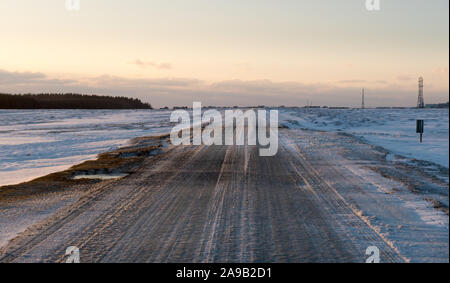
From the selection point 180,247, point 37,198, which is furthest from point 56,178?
point 180,247

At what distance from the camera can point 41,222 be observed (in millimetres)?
6184

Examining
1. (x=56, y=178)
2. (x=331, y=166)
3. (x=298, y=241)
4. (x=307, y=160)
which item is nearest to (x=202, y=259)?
(x=298, y=241)

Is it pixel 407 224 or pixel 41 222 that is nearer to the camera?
pixel 407 224

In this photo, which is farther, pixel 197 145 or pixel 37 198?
pixel 197 145

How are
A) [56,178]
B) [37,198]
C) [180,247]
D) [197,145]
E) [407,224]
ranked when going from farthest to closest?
[197,145], [56,178], [37,198], [407,224], [180,247]

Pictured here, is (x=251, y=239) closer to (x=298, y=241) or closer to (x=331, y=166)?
(x=298, y=241)

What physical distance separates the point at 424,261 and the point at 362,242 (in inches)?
31.1

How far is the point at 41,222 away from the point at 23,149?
1315 centimetres

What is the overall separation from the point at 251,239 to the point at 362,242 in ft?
4.56

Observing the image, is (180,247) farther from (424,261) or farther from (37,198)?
(37,198)

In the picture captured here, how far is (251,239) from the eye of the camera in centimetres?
521
